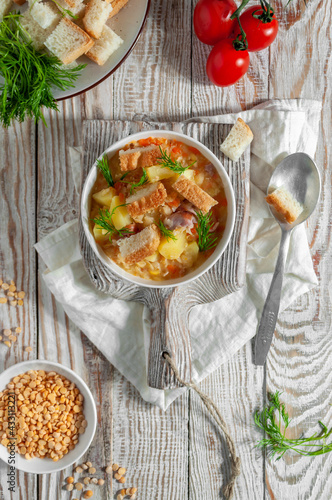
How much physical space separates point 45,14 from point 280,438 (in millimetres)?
2317

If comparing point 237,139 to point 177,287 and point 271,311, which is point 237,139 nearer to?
point 177,287

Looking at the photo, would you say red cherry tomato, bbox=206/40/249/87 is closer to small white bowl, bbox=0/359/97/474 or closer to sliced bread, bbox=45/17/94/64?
sliced bread, bbox=45/17/94/64

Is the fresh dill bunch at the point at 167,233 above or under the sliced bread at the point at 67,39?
under

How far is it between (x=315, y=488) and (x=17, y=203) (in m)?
2.16

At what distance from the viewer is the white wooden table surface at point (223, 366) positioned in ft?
7.82

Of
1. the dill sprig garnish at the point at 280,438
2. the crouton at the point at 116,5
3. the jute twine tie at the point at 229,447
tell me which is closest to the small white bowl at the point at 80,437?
the jute twine tie at the point at 229,447

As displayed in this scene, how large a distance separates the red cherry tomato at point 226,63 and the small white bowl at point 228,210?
0.44 metres

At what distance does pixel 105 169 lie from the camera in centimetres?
198

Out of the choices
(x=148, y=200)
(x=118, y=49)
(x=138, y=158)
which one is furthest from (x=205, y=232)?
(x=118, y=49)

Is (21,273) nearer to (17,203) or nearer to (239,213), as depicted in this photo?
(17,203)

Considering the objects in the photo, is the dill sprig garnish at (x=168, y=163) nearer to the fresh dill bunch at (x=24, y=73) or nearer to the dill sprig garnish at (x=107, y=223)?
the dill sprig garnish at (x=107, y=223)

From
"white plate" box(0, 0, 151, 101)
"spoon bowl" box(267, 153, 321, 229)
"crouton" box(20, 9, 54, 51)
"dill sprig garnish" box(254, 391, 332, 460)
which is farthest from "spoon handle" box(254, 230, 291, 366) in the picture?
"crouton" box(20, 9, 54, 51)

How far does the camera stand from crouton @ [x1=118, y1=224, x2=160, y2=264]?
6.19ft

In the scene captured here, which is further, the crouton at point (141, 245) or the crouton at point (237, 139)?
the crouton at point (237, 139)
